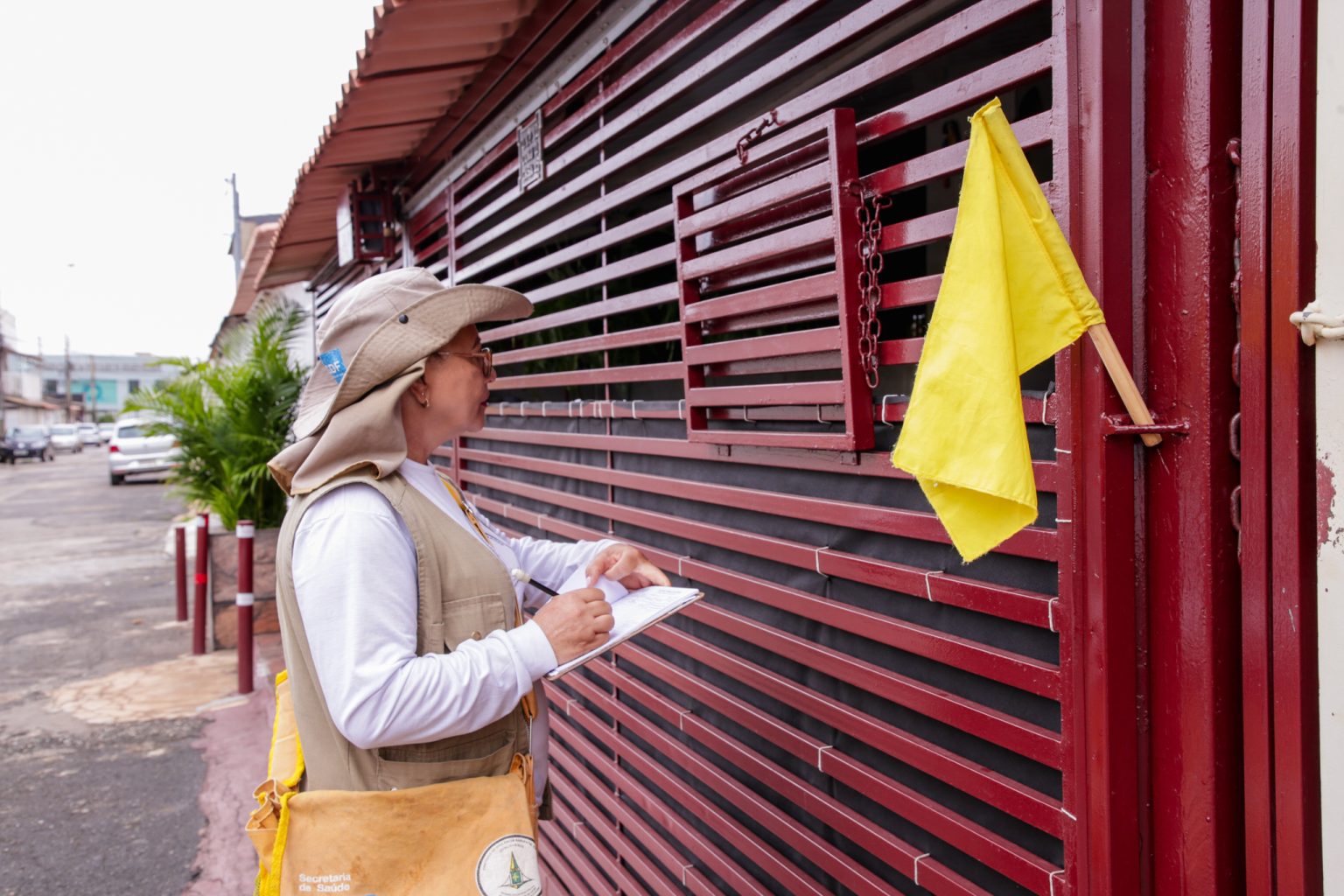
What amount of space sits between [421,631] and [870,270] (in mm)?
1130

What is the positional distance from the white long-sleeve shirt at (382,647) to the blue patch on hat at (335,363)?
0.88 feet

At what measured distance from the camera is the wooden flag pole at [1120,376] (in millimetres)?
1404

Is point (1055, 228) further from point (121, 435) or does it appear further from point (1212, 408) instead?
point (121, 435)

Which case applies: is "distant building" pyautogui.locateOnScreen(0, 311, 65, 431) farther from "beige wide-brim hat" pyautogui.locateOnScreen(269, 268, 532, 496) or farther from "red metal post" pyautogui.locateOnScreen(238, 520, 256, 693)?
"beige wide-brim hat" pyautogui.locateOnScreen(269, 268, 532, 496)

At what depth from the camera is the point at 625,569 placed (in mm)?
2340

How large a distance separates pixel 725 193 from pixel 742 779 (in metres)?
1.54

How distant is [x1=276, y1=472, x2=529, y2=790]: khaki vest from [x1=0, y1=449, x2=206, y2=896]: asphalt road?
300 centimetres

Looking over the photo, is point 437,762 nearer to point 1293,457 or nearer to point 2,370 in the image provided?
point 1293,457

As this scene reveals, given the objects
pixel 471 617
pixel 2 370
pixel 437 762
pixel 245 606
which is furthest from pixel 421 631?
pixel 2 370

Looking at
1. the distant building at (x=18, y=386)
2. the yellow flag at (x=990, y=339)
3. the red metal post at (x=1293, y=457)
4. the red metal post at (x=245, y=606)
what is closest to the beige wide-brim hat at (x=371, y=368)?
the yellow flag at (x=990, y=339)

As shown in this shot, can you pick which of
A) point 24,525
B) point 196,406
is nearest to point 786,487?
point 196,406

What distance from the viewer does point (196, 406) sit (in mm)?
9094

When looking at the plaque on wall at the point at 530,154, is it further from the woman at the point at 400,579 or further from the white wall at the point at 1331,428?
the white wall at the point at 1331,428

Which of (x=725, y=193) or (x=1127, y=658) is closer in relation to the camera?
(x=1127, y=658)
